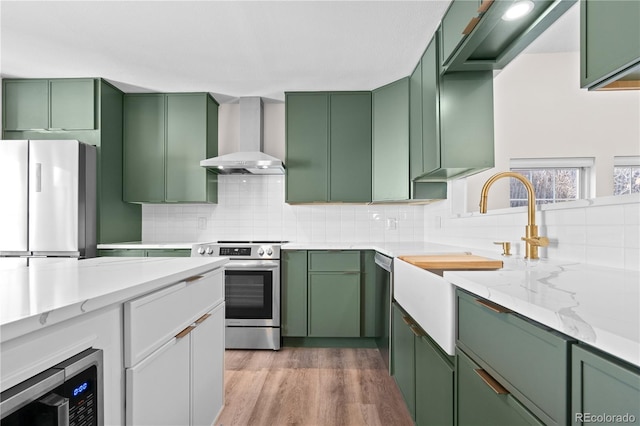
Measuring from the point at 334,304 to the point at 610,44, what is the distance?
250 cm

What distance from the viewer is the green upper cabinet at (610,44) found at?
0.82 metres

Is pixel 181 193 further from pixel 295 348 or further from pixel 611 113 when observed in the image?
pixel 611 113

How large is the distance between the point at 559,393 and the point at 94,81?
3.85 m

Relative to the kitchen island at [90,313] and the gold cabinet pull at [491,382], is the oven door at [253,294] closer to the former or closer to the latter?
the kitchen island at [90,313]

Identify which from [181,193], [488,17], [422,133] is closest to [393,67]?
[422,133]

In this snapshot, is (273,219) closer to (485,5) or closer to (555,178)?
(555,178)

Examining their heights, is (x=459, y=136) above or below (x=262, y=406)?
above

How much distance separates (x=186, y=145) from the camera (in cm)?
336

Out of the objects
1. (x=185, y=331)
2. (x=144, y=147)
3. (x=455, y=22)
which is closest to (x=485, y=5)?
(x=455, y=22)

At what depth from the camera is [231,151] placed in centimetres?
369

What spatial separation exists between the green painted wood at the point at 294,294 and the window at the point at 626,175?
216 centimetres

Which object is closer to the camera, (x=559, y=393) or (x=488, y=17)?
(x=559, y=393)

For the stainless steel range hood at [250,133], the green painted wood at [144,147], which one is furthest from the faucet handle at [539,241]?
the green painted wood at [144,147]
